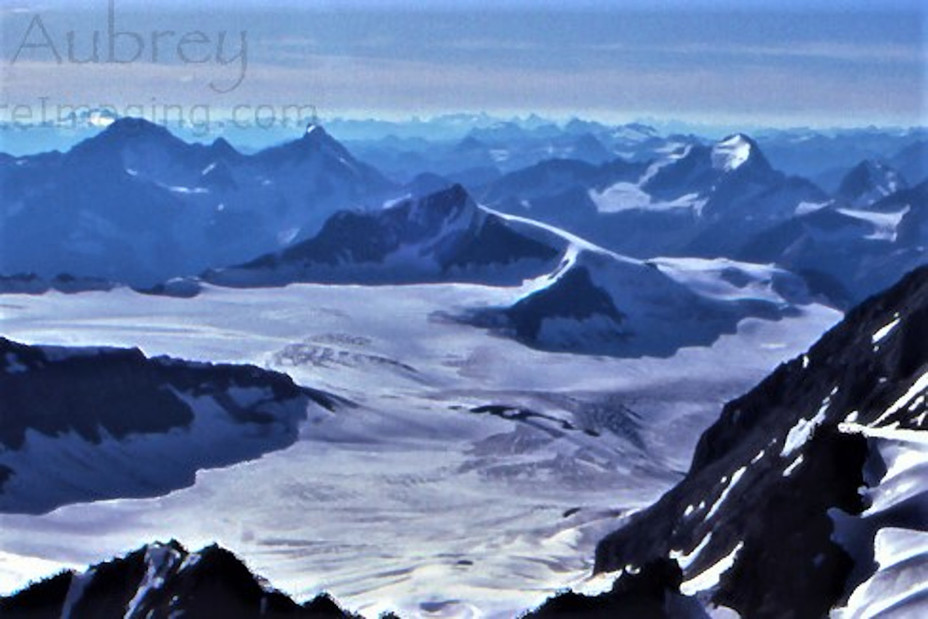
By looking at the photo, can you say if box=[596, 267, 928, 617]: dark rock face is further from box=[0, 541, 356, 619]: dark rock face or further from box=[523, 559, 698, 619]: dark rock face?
box=[0, 541, 356, 619]: dark rock face

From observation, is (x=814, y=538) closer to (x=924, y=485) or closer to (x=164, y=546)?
(x=924, y=485)

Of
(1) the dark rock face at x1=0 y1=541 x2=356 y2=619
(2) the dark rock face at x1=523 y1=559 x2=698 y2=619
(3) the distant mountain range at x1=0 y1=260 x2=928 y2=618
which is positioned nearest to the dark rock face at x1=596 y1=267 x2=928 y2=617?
(3) the distant mountain range at x1=0 y1=260 x2=928 y2=618

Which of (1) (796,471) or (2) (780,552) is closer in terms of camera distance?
(2) (780,552)

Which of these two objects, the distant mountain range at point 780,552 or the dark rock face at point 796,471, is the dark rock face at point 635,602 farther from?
the dark rock face at point 796,471

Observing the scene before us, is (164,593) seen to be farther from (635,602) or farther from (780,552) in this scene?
(780,552)

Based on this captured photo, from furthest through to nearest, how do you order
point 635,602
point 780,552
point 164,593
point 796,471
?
point 796,471 < point 780,552 < point 635,602 < point 164,593

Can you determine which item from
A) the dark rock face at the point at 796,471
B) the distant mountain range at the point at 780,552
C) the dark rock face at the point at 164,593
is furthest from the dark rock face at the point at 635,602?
the dark rock face at the point at 164,593

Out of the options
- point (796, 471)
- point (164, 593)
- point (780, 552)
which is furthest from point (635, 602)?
point (796, 471)
